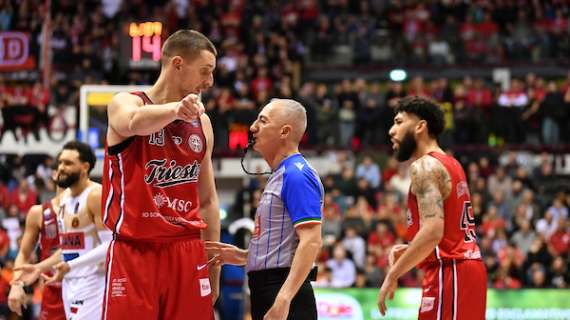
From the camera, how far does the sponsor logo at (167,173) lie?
6.04 meters

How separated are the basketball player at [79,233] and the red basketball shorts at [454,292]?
273cm

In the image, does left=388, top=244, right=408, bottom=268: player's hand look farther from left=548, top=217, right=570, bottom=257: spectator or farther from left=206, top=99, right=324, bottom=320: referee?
left=548, top=217, right=570, bottom=257: spectator

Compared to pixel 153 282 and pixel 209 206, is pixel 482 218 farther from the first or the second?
pixel 153 282

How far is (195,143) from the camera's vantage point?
6.22 meters

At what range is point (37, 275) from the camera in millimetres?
8234

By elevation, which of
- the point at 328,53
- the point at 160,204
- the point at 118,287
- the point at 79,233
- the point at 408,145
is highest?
the point at 328,53

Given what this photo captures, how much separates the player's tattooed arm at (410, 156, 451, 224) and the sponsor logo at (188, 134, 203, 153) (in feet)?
5.05

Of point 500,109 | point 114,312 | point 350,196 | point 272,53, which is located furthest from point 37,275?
point 272,53

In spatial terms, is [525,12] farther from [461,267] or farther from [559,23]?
[461,267]

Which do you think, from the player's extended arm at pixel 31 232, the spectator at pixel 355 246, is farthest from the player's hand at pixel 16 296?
the spectator at pixel 355 246

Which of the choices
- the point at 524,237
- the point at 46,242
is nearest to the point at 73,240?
the point at 46,242

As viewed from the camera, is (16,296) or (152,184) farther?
(16,296)

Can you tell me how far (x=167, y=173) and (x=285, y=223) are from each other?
744 mm

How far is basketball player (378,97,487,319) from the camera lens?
680cm
